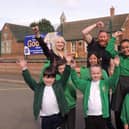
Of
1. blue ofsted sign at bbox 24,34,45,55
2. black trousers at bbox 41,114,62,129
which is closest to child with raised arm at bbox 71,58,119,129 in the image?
black trousers at bbox 41,114,62,129

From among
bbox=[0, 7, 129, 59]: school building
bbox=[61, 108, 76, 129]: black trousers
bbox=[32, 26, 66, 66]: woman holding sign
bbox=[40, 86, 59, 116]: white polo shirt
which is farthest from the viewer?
bbox=[0, 7, 129, 59]: school building

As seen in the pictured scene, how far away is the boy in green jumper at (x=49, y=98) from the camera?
5336 millimetres

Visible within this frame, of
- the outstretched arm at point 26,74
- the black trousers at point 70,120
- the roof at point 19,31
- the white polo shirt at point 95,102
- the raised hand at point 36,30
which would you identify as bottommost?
the black trousers at point 70,120

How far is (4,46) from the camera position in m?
68.9

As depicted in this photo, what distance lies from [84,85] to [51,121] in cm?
81

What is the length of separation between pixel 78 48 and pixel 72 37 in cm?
689

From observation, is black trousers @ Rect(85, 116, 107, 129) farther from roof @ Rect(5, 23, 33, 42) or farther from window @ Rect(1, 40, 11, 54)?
Result: window @ Rect(1, 40, 11, 54)

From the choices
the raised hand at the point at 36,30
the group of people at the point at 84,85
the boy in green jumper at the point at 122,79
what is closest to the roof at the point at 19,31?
the group of people at the point at 84,85

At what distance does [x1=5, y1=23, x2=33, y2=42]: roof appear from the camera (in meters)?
63.7

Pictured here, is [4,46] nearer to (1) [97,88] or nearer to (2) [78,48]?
(2) [78,48]

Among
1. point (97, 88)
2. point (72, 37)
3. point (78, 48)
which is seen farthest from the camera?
point (72, 37)

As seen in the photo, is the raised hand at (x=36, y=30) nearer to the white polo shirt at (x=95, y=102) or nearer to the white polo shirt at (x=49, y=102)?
the white polo shirt at (x=49, y=102)

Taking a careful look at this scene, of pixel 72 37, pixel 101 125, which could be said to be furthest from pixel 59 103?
pixel 72 37

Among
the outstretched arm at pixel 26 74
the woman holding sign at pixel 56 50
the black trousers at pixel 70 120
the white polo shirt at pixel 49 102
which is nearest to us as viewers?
the white polo shirt at pixel 49 102
